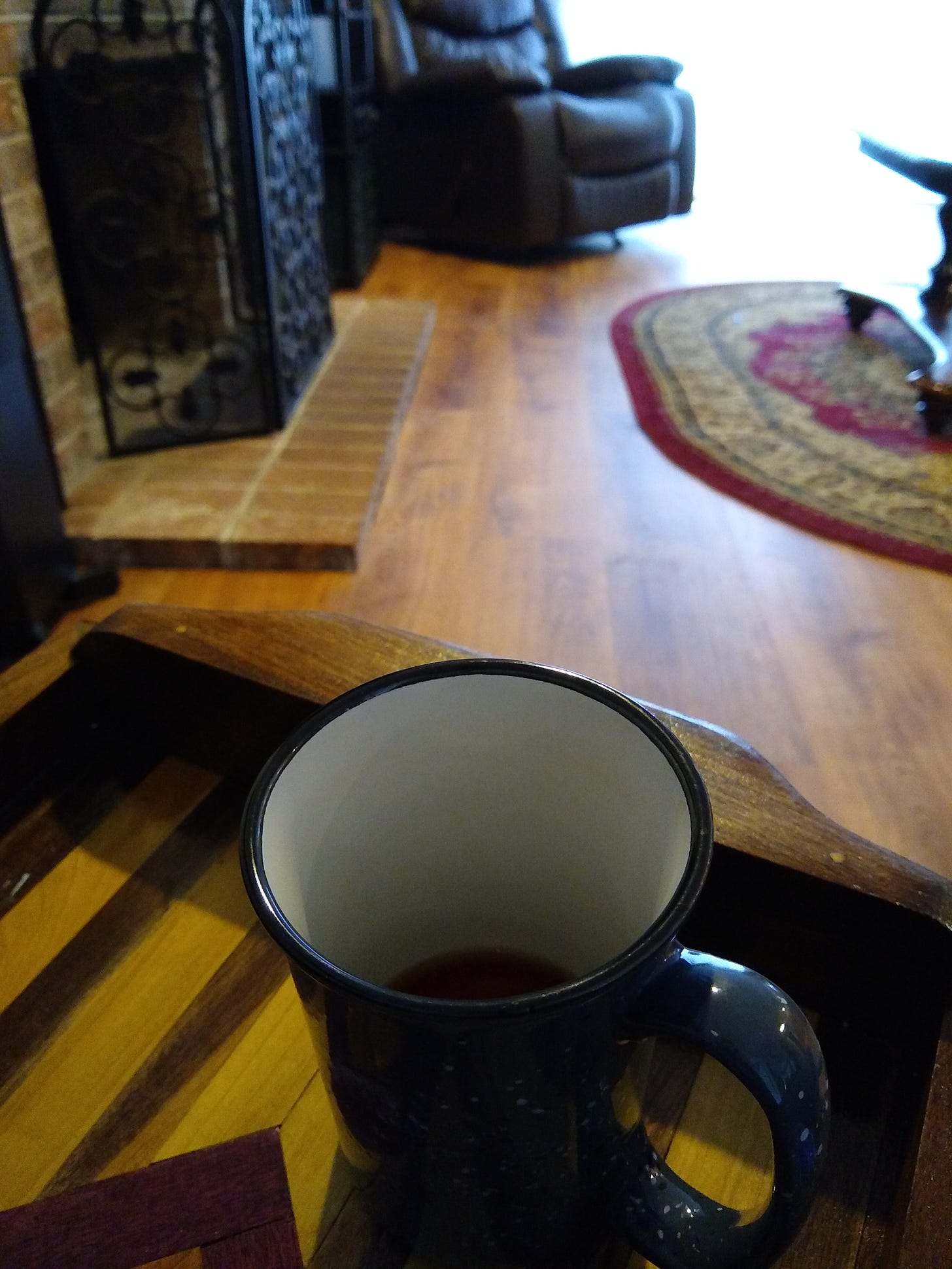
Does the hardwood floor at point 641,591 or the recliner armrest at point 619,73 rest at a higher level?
the recliner armrest at point 619,73

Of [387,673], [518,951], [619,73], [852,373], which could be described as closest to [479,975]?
[518,951]

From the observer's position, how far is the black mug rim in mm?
241

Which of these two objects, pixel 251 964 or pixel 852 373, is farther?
pixel 852 373

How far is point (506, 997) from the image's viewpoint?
287 mm

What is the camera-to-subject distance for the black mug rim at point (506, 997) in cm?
24

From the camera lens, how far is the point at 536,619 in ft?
4.45

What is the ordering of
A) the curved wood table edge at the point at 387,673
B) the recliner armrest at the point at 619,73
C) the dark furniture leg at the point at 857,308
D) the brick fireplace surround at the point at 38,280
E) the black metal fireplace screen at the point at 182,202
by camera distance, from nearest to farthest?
the curved wood table edge at the point at 387,673 < the brick fireplace surround at the point at 38,280 < the black metal fireplace screen at the point at 182,202 < the dark furniture leg at the point at 857,308 < the recliner armrest at the point at 619,73

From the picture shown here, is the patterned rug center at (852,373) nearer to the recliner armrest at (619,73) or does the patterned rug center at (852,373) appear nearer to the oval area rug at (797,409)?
the oval area rug at (797,409)

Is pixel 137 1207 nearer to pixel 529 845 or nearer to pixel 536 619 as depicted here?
pixel 529 845

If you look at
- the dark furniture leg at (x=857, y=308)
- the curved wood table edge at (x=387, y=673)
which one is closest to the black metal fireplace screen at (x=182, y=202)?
the curved wood table edge at (x=387, y=673)

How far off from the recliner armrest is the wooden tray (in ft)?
10.4

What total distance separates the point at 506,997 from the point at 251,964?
163 mm

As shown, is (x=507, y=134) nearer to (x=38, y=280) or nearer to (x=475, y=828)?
(x=38, y=280)

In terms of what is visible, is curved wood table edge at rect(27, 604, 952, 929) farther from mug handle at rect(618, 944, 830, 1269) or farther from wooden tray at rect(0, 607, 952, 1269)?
mug handle at rect(618, 944, 830, 1269)
